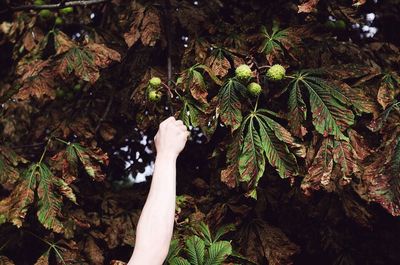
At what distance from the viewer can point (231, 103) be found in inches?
81.3

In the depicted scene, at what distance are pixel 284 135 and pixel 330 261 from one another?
122 cm

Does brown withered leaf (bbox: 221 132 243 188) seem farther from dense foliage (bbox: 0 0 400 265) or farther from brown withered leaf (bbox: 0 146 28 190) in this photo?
brown withered leaf (bbox: 0 146 28 190)

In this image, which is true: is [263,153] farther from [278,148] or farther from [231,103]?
[231,103]

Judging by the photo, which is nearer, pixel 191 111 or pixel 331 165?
pixel 331 165

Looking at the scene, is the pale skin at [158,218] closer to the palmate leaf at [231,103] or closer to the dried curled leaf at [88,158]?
the palmate leaf at [231,103]

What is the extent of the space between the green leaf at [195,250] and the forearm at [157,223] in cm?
28

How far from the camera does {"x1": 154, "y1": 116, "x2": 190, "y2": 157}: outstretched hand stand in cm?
181

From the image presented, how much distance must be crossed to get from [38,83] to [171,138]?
1.02 meters

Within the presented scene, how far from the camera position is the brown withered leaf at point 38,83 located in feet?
8.07

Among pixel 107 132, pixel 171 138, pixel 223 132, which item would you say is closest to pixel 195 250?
pixel 171 138

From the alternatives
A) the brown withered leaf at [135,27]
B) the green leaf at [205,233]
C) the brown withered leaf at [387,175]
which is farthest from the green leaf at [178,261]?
the brown withered leaf at [135,27]

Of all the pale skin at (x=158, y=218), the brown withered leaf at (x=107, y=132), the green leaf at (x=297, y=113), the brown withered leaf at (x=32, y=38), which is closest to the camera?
the pale skin at (x=158, y=218)

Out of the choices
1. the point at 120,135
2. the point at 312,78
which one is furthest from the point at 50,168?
the point at 312,78

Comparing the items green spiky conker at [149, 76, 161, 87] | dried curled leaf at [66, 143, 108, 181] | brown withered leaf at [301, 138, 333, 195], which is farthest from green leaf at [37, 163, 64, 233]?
brown withered leaf at [301, 138, 333, 195]
